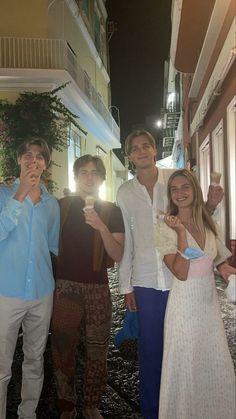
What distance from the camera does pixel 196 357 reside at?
2.51m

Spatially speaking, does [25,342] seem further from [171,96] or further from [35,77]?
[171,96]

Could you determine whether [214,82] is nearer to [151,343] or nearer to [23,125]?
[23,125]

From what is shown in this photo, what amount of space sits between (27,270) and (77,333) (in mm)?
669

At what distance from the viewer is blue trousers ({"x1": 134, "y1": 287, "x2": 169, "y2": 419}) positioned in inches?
116

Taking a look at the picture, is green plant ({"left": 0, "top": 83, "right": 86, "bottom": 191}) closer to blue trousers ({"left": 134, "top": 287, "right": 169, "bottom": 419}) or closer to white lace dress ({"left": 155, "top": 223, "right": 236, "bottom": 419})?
blue trousers ({"left": 134, "top": 287, "right": 169, "bottom": 419})

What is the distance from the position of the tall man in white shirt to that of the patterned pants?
0.24m

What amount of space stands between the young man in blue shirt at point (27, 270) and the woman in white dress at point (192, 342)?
0.83 m

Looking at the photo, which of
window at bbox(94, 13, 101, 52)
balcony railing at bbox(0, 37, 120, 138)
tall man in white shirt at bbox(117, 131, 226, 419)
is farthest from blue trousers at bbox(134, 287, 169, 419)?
window at bbox(94, 13, 101, 52)

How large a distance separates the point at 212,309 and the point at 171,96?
85.2 feet

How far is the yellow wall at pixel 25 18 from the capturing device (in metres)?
12.3

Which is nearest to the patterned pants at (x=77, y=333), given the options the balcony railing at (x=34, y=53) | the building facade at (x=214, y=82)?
the building facade at (x=214, y=82)

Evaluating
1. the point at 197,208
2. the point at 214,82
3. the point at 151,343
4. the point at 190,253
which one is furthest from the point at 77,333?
the point at 214,82

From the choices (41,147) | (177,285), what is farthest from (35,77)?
(177,285)

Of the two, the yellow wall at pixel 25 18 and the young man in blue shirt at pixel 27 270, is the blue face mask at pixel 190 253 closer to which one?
the young man in blue shirt at pixel 27 270
